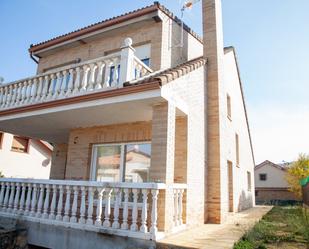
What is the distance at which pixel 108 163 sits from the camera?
973cm

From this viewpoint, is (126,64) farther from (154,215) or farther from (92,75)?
(154,215)

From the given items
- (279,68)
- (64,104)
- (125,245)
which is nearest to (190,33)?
(279,68)

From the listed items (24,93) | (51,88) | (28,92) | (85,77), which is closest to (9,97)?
(24,93)

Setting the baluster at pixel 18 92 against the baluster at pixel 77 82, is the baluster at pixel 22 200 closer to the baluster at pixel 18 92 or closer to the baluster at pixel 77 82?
the baluster at pixel 77 82

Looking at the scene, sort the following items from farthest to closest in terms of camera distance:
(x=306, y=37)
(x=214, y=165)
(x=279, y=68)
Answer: (x=279, y=68)
(x=214, y=165)
(x=306, y=37)

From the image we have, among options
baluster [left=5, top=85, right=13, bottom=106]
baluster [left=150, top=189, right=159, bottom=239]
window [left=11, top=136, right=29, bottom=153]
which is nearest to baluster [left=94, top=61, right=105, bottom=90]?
baluster [left=150, top=189, right=159, bottom=239]

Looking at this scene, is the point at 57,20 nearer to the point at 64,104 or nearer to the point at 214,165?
the point at 64,104

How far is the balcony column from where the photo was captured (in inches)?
237

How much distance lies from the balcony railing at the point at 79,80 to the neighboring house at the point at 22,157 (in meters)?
13.9

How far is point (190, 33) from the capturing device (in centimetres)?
1258

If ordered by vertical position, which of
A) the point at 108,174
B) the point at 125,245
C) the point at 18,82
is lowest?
the point at 125,245

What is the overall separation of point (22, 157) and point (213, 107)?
20250 mm

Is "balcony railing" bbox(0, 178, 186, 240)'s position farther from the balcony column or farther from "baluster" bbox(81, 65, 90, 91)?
"baluster" bbox(81, 65, 90, 91)

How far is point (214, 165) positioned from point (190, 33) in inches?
262
